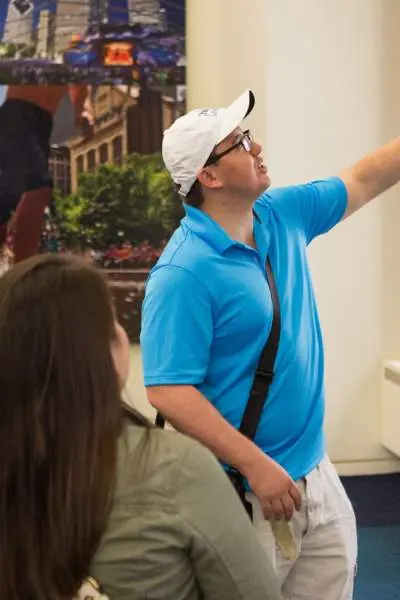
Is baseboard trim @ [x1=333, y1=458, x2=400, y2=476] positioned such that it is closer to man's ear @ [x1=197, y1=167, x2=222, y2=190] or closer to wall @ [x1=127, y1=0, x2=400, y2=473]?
wall @ [x1=127, y1=0, x2=400, y2=473]

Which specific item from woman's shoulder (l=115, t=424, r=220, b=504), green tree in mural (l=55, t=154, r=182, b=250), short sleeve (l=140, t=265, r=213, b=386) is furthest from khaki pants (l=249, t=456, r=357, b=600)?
green tree in mural (l=55, t=154, r=182, b=250)

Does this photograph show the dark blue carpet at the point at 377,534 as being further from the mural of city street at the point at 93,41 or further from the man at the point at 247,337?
the mural of city street at the point at 93,41

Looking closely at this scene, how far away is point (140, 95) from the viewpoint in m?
3.88

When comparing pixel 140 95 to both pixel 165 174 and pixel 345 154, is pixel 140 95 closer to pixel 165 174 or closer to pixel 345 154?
pixel 165 174

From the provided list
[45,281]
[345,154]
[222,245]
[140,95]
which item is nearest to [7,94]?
[140,95]

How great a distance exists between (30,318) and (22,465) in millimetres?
163

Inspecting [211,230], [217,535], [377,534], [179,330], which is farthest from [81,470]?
[377,534]

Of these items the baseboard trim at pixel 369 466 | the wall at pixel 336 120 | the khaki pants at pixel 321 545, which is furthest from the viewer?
the baseboard trim at pixel 369 466

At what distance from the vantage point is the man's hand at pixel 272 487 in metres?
1.71

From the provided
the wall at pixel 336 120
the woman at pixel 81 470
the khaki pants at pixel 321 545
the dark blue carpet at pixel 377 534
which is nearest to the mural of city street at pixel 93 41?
the wall at pixel 336 120

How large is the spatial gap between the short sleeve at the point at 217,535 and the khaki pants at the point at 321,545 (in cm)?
75

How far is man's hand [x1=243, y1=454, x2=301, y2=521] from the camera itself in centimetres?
171

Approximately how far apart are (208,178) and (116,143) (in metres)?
2.09

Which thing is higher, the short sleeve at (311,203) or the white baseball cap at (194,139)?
the white baseball cap at (194,139)
